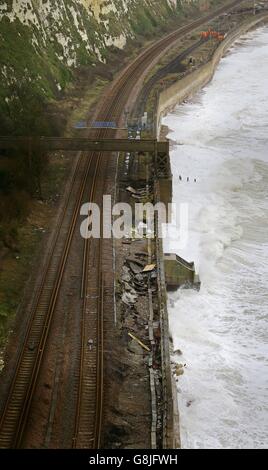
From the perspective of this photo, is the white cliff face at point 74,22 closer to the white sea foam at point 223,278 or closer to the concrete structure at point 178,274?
the white sea foam at point 223,278

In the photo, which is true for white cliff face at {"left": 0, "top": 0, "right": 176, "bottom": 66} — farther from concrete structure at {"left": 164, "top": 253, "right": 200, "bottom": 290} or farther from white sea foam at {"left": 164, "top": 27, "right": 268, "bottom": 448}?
concrete structure at {"left": 164, "top": 253, "right": 200, "bottom": 290}

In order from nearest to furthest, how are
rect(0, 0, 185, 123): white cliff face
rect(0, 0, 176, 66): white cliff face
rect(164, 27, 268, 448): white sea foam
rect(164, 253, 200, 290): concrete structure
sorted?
rect(164, 27, 268, 448): white sea foam → rect(164, 253, 200, 290): concrete structure → rect(0, 0, 185, 123): white cliff face → rect(0, 0, 176, 66): white cliff face

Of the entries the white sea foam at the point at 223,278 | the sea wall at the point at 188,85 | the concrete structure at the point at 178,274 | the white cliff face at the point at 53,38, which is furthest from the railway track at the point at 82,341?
the sea wall at the point at 188,85

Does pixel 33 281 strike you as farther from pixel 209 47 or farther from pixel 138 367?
pixel 209 47

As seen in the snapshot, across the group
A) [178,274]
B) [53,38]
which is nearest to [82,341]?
[178,274]

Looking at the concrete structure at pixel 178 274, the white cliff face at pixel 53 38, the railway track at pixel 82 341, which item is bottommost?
the railway track at pixel 82 341

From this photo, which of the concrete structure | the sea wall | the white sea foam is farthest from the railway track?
the sea wall

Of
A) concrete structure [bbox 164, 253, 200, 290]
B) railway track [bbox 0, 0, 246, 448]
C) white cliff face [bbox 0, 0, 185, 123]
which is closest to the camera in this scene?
railway track [bbox 0, 0, 246, 448]

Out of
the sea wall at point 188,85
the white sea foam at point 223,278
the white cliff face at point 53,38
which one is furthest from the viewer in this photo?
the sea wall at point 188,85
